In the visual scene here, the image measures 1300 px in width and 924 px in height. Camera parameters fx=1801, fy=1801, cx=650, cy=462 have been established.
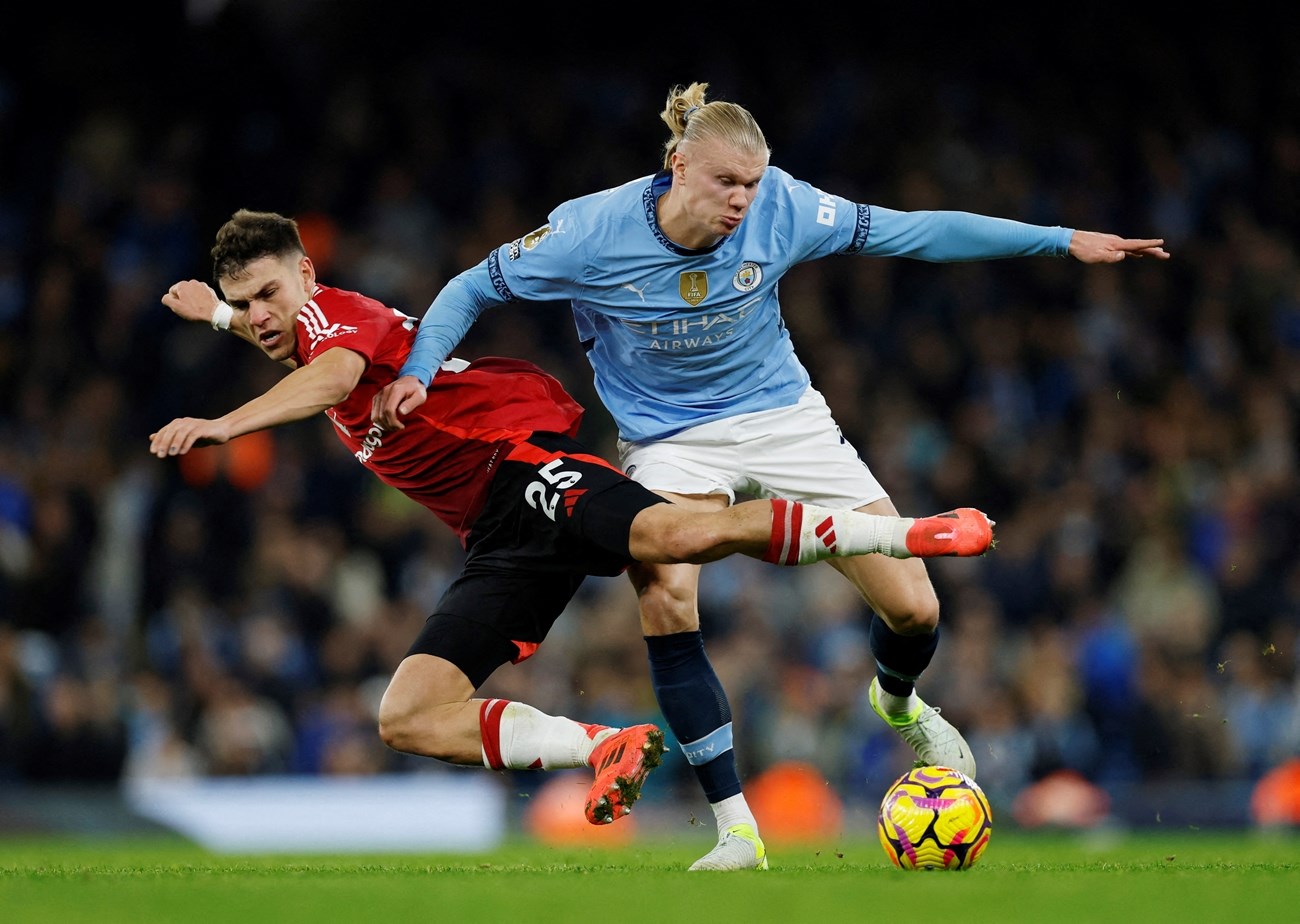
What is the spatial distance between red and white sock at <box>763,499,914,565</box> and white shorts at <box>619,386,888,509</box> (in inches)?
33.7

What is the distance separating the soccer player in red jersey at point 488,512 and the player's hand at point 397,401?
0.12 m

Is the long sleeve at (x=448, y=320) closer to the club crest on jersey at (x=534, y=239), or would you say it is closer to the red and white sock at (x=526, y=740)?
the club crest on jersey at (x=534, y=239)

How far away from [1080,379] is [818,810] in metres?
4.23

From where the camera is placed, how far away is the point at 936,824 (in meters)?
5.82

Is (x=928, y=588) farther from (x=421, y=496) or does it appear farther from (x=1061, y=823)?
(x=1061, y=823)

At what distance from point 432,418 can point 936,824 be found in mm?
2200

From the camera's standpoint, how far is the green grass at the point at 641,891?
4.55 meters

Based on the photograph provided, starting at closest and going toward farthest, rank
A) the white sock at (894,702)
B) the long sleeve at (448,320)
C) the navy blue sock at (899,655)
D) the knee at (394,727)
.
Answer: the knee at (394,727), the long sleeve at (448,320), the navy blue sock at (899,655), the white sock at (894,702)

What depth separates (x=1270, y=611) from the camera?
450 inches

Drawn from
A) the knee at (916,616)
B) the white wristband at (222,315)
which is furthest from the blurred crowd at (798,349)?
the white wristband at (222,315)

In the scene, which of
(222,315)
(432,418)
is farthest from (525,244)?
(222,315)

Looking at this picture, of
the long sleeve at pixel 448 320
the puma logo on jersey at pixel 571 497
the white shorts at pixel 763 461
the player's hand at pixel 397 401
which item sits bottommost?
the puma logo on jersey at pixel 571 497

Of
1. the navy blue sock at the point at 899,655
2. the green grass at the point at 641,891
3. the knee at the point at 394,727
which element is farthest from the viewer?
the navy blue sock at the point at 899,655

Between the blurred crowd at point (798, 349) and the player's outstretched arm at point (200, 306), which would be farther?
the blurred crowd at point (798, 349)
